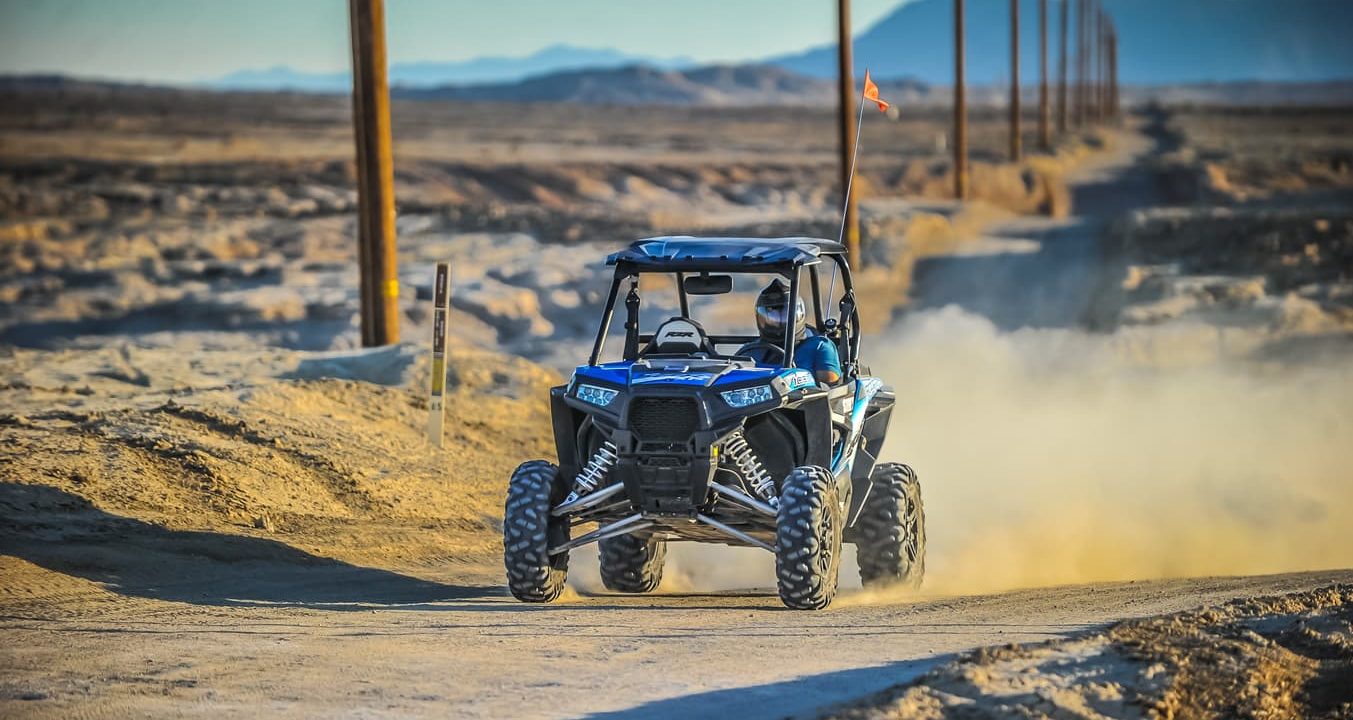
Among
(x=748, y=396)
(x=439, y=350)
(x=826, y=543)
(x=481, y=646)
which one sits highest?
(x=748, y=396)

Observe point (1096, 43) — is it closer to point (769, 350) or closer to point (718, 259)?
point (769, 350)

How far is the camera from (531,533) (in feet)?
35.0

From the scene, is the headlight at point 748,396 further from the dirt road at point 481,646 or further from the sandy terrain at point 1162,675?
the sandy terrain at point 1162,675

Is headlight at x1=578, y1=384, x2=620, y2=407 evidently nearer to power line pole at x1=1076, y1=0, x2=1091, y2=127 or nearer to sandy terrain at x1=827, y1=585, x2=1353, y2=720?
sandy terrain at x1=827, y1=585, x2=1353, y2=720

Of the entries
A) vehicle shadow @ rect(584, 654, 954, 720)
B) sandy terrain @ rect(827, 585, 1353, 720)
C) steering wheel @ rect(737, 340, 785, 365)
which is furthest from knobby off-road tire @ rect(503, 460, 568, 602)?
sandy terrain @ rect(827, 585, 1353, 720)

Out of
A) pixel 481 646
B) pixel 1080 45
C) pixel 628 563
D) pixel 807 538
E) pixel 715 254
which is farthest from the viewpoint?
pixel 1080 45

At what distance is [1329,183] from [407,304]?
44533 millimetres

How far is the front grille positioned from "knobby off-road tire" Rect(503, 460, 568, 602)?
0.76 m

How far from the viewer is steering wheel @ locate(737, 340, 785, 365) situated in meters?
11.3

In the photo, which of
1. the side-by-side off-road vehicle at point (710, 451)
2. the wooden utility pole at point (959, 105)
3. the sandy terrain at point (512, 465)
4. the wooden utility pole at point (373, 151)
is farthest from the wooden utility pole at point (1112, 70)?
the side-by-side off-road vehicle at point (710, 451)

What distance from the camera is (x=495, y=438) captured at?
18391mm

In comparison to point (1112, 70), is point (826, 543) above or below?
below

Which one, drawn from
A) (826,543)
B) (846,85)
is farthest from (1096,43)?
(826,543)

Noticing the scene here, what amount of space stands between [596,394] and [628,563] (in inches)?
82.3
